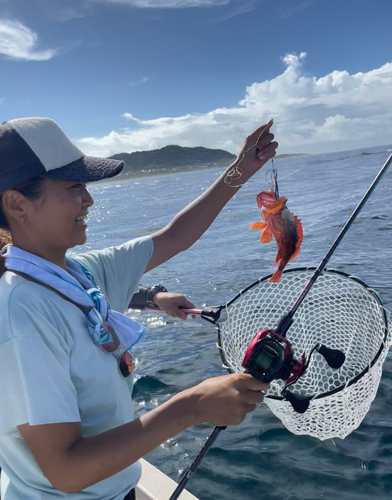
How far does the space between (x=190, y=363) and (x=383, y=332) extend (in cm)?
380

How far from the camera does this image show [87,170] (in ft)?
5.98

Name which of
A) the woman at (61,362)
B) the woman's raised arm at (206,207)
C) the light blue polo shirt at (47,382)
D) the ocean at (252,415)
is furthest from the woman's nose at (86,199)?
the ocean at (252,415)

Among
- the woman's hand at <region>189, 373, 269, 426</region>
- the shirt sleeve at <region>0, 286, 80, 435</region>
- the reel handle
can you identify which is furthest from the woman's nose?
the reel handle

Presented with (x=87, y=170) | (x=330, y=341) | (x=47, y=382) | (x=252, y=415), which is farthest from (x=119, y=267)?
(x=252, y=415)

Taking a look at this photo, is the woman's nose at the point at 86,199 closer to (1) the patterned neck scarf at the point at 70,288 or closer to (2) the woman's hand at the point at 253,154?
(1) the patterned neck scarf at the point at 70,288

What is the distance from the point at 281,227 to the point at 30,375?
153 cm

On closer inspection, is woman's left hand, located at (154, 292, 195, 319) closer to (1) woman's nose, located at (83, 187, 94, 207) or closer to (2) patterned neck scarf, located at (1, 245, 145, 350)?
(2) patterned neck scarf, located at (1, 245, 145, 350)

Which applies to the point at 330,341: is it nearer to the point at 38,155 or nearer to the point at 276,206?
the point at 276,206

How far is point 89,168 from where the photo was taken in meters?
1.84

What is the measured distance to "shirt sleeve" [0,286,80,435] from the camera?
1.41 metres

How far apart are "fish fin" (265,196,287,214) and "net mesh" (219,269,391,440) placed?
Answer: 0.40 meters

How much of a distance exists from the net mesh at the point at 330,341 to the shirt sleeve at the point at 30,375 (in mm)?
934

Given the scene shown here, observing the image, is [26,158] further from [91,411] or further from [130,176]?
[130,176]

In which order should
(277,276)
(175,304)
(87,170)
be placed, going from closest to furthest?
(87,170) < (277,276) < (175,304)
